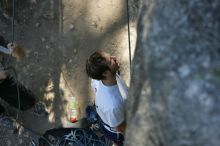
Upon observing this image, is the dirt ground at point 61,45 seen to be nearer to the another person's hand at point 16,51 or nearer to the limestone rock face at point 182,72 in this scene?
the another person's hand at point 16,51

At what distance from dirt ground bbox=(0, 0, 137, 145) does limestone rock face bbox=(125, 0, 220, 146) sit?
99.9 inches

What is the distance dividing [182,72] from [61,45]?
10.8ft

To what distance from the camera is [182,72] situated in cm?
219

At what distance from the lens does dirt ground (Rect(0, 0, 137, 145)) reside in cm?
510

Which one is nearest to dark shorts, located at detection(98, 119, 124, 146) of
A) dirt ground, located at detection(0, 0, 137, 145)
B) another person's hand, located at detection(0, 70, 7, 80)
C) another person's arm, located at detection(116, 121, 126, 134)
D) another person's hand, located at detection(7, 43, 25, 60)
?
another person's arm, located at detection(116, 121, 126, 134)

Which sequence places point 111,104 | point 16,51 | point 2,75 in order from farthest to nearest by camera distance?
point 16,51 → point 2,75 → point 111,104

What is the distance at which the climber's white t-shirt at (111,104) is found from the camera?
136 inches

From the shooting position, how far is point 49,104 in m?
5.36

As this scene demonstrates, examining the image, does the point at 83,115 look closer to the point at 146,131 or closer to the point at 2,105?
the point at 2,105

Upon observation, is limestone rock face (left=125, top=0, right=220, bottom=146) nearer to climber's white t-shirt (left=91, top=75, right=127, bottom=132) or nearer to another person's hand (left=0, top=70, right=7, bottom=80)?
climber's white t-shirt (left=91, top=75, right=127, bottom=132)

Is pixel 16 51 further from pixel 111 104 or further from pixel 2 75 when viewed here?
pixel 111 104

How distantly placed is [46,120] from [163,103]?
325cm

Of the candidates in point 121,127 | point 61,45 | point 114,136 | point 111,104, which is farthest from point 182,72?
point 61,45

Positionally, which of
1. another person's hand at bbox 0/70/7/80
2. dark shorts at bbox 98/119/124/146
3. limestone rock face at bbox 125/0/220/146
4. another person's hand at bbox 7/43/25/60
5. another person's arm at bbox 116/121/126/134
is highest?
limestone rock face at bbox 125/0/220/146
